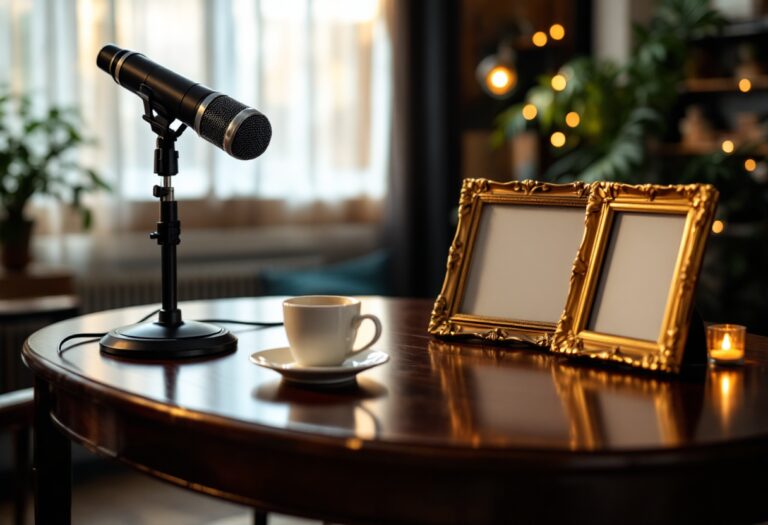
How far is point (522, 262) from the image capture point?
1279 millimetres

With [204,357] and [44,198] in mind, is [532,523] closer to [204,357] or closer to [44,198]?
[204,357]

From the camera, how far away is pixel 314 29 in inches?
152

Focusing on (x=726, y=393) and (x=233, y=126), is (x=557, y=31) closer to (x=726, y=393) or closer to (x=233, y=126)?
(x=233, y=126)

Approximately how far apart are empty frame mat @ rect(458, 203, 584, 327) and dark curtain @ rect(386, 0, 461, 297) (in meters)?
2.67

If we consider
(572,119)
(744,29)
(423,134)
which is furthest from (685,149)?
(423,134)

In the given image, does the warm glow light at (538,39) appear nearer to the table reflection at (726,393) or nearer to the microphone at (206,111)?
the microphone at (206,111)

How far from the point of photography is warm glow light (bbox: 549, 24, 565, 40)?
174 inches

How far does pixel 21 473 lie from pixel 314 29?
238 centimetres

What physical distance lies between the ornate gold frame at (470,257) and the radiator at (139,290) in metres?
2.18

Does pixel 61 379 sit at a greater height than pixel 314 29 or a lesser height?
lesser

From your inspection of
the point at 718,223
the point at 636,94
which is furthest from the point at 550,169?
the point at 718,223

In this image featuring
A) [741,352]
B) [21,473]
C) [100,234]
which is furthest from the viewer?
[100,234]

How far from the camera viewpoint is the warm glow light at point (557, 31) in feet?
14.5

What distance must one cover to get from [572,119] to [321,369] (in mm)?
3186
